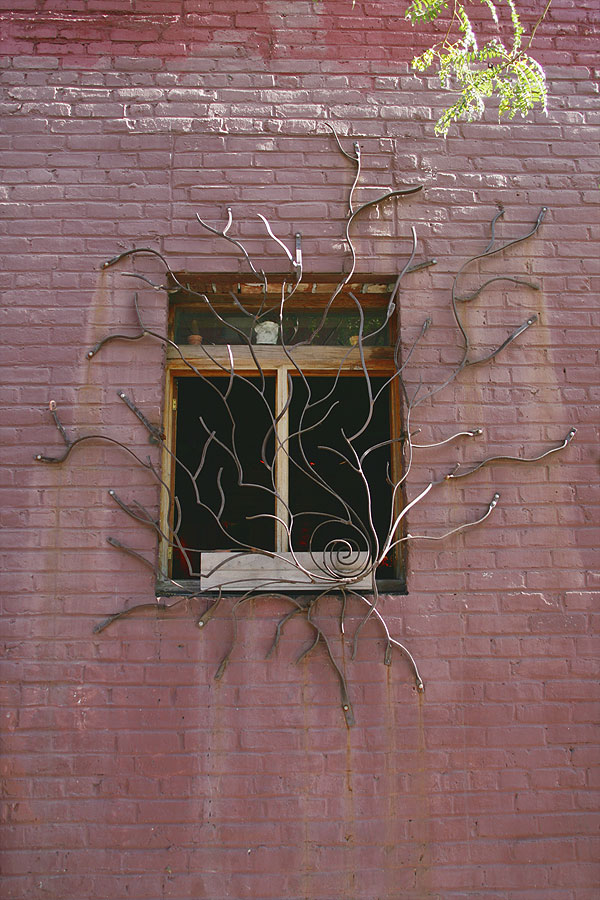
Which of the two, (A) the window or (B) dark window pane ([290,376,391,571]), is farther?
(B) dark window pane ([290,376,391,571])

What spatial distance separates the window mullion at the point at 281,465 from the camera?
2.82m

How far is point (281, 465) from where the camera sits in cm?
290

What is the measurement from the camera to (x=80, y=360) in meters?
2.82

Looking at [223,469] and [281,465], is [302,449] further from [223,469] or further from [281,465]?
[223,469]

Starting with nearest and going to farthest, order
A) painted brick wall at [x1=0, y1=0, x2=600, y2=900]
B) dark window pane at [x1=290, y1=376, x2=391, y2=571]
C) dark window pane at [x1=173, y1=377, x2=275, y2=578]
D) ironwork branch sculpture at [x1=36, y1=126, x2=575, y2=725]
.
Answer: painted brick wall at [x1=0, y1=0, x2=600, y2=900] < ironwork branch sculpture at [x1=36, y1=126, x2=575, y2=725] < dark window pane at [x1=290, y1=376, x2=391, y2=571] < dark window pane at [x1=173, y1=377, x2=275, y2=578]

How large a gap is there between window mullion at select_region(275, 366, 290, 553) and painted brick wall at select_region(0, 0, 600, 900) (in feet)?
1.15

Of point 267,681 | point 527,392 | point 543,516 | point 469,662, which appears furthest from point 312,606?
point 527,392

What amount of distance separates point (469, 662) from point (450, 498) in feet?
2.17

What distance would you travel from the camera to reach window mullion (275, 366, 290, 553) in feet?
9.24

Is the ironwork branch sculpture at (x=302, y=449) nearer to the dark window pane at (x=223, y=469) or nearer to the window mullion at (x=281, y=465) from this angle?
the window mullion at (x=281, y=465)

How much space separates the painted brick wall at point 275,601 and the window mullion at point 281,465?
35 centimetres

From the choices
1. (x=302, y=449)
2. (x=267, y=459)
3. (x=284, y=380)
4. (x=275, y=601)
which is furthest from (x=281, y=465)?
(x=267, y=459)

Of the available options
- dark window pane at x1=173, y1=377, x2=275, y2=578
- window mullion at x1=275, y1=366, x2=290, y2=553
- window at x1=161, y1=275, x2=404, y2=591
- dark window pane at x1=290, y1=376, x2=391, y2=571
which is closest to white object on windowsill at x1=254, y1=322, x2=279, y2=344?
window at x1=161, y1=275, x2=404, y2=591

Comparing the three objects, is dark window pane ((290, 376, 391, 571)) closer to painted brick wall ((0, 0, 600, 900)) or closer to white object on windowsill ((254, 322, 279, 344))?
white object on windowsill ((254, 322, 279, 344))
